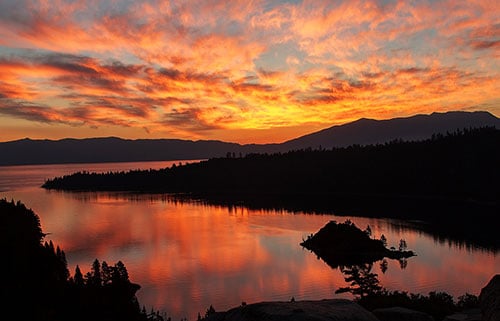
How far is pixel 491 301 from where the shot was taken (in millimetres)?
14758

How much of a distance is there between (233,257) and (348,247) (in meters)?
19.9

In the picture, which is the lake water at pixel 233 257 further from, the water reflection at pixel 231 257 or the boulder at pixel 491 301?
the boulder at pixel 491 301

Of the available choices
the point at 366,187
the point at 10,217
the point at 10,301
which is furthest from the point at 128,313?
the point at 366,187

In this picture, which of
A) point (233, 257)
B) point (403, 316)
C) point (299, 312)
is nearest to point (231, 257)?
point (233, 257)

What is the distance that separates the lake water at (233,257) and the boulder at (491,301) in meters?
36.8

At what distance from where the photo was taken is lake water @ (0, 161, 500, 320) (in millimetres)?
57594

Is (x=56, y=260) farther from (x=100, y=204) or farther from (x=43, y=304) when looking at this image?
(x=100, y=204)

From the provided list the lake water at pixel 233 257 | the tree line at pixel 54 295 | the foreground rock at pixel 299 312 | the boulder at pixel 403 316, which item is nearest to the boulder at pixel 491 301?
the boulder at pixel 403 316

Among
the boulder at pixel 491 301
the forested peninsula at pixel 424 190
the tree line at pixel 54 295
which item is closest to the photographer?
the boulder at pixel 491 301

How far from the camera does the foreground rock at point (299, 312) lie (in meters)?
10.8

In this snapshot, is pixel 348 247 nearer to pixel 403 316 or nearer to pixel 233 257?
pixel 233 257

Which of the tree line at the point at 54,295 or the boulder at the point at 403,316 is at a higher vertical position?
the boulder at the point at 403,316

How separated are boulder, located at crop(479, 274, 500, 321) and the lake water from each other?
36809 millimetres

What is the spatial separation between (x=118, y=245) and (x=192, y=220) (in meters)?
36.3
